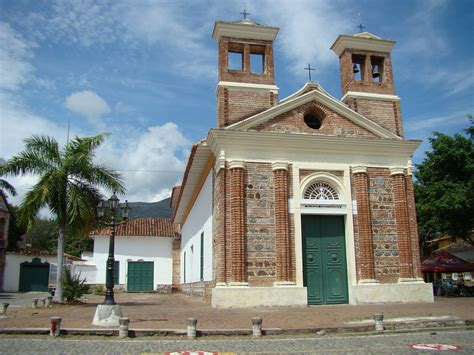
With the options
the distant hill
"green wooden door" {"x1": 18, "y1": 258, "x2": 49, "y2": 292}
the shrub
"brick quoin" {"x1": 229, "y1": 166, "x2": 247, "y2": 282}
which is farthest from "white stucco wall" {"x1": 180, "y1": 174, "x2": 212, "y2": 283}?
the distant hill

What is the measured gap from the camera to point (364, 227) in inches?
579

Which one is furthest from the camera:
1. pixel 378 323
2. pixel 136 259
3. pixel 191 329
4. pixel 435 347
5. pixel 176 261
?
pixel 176 261

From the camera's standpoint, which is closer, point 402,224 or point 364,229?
point 364,229

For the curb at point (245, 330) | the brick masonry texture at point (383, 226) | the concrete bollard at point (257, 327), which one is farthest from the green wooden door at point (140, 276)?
the concrete bollard at point (257, 327)

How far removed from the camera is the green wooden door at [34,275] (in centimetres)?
3238

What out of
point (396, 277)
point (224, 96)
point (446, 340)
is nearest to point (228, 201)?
point (224, 96)

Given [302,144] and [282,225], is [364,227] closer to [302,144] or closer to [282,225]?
[282,225]

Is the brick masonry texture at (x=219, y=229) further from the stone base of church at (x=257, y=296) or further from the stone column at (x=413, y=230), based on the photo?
the stone column at (x=413, y=230)

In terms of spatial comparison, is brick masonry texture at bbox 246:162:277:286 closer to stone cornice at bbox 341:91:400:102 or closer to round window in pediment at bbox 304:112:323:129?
round window in pediment at bbox 304:112:323:129

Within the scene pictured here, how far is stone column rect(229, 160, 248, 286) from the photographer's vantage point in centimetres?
1341

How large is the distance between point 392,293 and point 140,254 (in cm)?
2110

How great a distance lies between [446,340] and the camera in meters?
7.90

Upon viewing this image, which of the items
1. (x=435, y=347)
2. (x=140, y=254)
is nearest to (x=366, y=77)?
(x=435, y=347)

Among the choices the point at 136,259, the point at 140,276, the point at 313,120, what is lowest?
the point at 140,276
